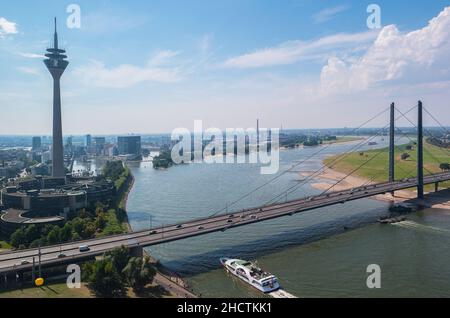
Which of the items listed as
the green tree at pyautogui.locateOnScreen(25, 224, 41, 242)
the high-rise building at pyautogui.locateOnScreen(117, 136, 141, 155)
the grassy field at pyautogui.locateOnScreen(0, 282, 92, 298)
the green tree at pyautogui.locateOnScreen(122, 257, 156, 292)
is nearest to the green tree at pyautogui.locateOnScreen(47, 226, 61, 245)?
the green tree at pyautogui.locateOnScreen(25, 224, 41, 242)

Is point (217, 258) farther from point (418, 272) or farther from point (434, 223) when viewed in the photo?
point (434, 223)

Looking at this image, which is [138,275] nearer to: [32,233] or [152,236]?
[152,236]

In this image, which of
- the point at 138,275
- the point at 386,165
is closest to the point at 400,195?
the point at 386,165

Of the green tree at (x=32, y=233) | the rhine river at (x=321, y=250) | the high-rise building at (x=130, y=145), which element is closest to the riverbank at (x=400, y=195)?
the rhine river at (x=321, y=250)

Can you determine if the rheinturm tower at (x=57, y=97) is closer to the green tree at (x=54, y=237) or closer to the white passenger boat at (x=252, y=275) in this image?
the green tree at (x=54, y=237)

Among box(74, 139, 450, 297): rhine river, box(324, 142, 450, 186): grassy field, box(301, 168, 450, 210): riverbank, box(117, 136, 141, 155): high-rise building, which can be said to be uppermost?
box(117, 136, 141, 155): high-rise building

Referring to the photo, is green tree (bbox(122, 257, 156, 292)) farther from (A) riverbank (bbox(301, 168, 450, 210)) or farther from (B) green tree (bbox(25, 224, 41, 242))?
(A) riverbank (bbox(301, 168, 450, 210))
